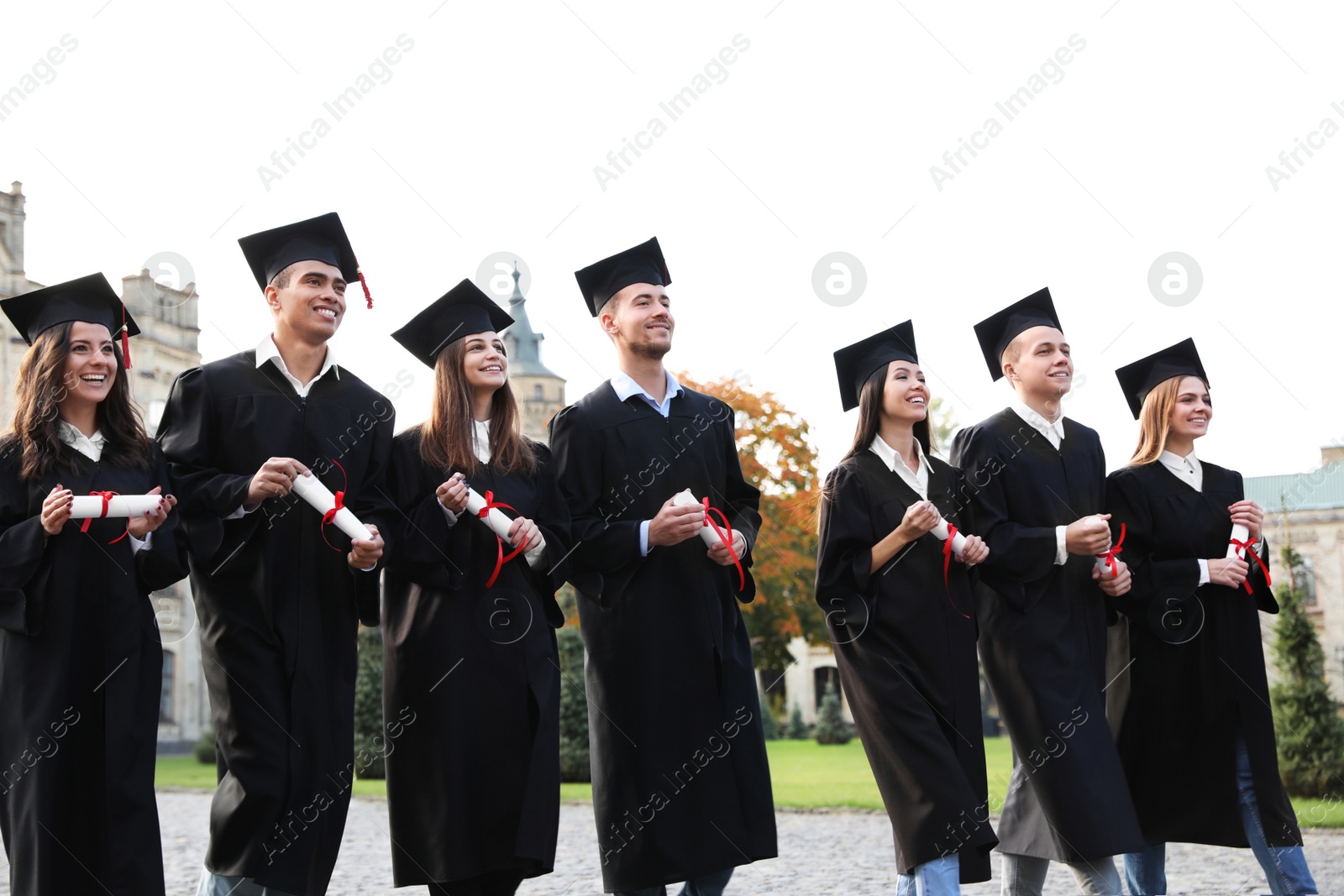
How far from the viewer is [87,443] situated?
5305 millimetres

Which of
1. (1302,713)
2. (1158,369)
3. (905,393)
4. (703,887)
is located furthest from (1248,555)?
(1302,713)

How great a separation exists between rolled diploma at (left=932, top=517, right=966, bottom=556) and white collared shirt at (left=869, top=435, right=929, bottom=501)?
27cm

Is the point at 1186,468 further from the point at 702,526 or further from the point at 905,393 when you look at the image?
the point at 702,526

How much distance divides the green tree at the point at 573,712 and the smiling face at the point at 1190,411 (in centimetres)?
1229

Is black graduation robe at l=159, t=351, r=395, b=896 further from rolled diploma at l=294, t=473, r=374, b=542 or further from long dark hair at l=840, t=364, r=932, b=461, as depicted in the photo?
long dark hair at l=840, t=364, r=932, b=461

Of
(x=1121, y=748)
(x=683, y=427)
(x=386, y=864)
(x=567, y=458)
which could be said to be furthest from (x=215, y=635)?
(x=386, y=864)

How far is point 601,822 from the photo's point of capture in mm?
5727

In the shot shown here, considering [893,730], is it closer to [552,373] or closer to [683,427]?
[683,427]

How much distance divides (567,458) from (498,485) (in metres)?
0.39

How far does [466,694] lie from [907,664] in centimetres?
189

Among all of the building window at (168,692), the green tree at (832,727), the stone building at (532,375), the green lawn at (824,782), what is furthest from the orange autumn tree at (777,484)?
the stone building at (532,375)

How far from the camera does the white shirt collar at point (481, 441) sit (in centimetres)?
592

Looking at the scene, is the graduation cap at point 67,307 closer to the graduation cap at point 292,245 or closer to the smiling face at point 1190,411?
the graduation cap at point 292,245

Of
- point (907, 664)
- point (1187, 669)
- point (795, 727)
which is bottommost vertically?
point (795, 727)
